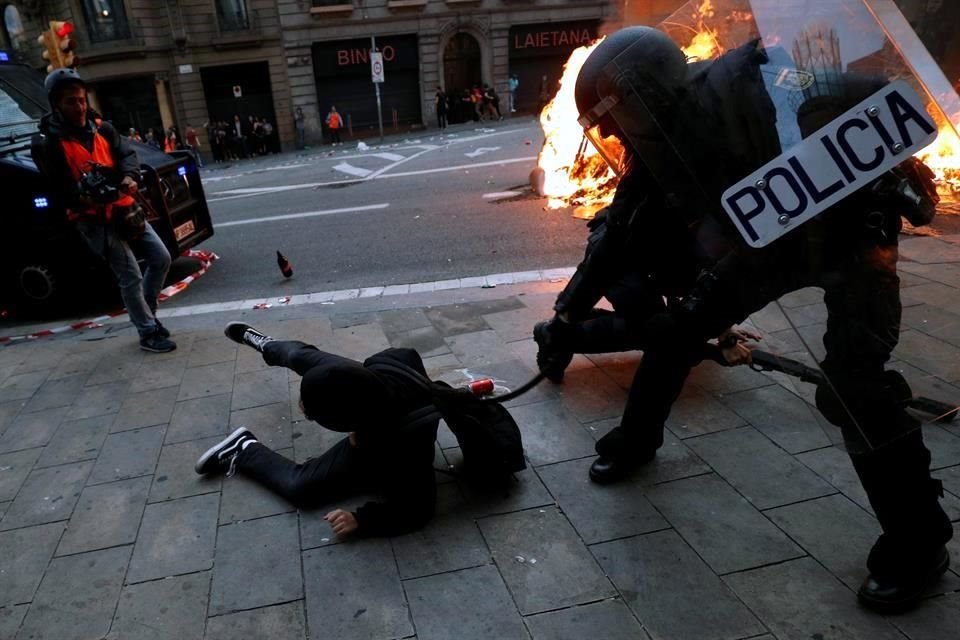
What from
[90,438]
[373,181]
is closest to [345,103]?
[373,181]

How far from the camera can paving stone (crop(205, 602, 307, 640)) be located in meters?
2.41

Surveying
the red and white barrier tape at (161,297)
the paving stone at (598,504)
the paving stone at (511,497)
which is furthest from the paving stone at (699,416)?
the red and white barrier tape at (161,297)

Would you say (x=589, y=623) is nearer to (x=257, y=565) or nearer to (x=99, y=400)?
(x=257, y=565)

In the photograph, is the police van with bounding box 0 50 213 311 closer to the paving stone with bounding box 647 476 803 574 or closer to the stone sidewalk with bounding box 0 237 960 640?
the stone sidewalk with bounding box 0 237 960 640

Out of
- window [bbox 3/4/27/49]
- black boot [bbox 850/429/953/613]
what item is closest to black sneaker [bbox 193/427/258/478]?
black boot [bbox 850/429/953/613]

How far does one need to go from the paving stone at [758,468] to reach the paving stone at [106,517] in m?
2.69

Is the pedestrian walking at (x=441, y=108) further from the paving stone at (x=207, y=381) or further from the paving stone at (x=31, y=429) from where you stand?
the paving stone at (x=31, y=429)

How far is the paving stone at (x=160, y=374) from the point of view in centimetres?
446

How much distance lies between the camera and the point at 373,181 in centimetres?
1346

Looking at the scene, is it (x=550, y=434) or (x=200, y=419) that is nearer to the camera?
(x=550, y=434)

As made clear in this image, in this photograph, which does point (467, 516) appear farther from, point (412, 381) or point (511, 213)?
point (511, 213)

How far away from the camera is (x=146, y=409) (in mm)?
4137

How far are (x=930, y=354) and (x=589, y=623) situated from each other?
1392 mm

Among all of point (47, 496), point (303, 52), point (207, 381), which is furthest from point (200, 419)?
point (303, 52)
